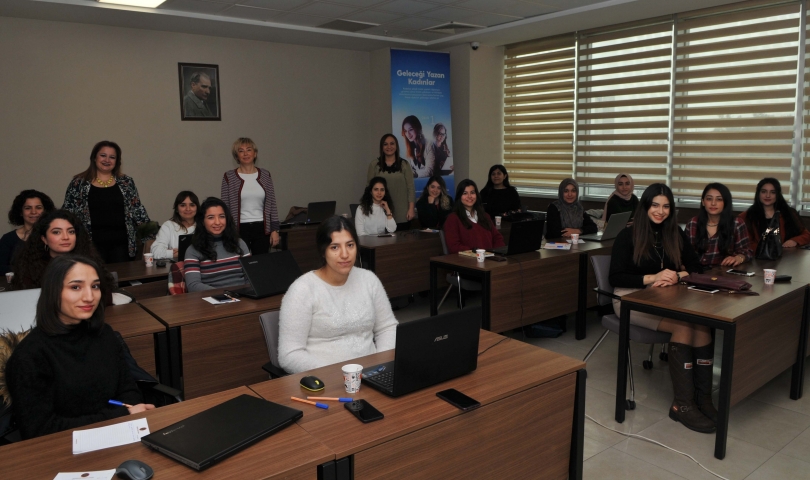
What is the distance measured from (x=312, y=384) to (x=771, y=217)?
444 cm

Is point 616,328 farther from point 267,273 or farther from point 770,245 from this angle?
point 267,273

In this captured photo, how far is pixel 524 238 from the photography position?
15.7 ft

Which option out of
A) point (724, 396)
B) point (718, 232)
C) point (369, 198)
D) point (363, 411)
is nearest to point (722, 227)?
point (718, 232)

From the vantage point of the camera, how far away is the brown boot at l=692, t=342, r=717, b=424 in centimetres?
328

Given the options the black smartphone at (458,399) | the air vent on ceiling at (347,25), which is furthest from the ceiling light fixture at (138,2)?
the black smartphone at (458,399)

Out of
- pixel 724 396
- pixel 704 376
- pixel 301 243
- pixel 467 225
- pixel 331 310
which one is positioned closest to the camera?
pixel 331 310

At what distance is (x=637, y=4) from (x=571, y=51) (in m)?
1.69

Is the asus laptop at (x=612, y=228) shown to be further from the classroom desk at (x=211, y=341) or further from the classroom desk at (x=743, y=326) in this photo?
the classroom desk at (x=211, y=341)

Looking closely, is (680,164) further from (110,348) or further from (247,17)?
(110,348)

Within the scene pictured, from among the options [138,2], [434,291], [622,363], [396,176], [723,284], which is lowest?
[622,363]

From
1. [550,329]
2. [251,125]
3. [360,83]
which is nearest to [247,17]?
[251,125]

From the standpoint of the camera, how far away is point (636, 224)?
3703mm

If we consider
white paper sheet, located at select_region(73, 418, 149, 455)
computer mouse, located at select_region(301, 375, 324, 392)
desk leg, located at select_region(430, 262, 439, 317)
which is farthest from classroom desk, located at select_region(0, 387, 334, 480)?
desk leg, located at select_region(430, 262, 439, 317)

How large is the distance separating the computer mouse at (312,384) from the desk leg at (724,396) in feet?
6.72
